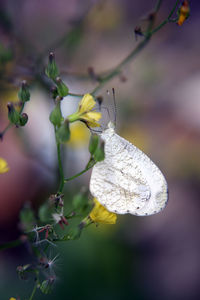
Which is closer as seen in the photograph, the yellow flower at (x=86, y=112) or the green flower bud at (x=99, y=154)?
the green flower bud at (x=99, y=154)

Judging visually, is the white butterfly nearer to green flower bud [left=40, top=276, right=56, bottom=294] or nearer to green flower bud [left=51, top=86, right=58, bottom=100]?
green flower bud [left=51, top=86, right=58, bottom=100]

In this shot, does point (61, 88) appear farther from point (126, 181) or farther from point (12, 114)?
point (126, 181)

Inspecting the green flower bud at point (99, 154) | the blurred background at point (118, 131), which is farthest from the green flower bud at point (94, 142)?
the blurred background at point (118, 131)

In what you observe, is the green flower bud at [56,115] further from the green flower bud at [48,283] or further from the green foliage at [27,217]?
the green flower bud at [48,283]

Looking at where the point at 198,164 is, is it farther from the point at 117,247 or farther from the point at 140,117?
the point at 117,247

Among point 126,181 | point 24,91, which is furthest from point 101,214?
point 24,91

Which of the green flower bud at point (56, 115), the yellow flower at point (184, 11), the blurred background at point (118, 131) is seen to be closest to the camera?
the green flower bud at point (56, 115)

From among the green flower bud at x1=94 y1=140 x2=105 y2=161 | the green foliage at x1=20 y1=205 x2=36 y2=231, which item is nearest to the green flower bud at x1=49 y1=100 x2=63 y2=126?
the green flower bud at x1=94 y1=140 x2=105 y2=161
